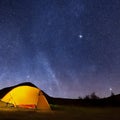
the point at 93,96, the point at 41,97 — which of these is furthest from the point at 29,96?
the point at 93,96

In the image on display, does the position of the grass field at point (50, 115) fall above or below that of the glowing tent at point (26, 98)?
below

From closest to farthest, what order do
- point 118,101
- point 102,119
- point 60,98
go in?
point 102,119 → point 118,101 → point 60,98

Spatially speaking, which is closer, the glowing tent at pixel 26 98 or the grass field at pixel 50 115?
the grass field at pixel 50 115

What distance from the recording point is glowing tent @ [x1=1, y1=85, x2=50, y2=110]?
83.7 ft

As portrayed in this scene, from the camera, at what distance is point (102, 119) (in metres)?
16.6

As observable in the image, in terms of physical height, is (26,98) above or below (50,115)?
above

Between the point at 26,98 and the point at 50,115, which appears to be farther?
the point at 26,98

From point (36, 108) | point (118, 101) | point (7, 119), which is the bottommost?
point (7, 119)

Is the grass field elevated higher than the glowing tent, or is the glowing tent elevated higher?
the glowing tent

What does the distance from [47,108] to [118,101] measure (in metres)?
20.8

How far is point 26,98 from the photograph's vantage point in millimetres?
25734

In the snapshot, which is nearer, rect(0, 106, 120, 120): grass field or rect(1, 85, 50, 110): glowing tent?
rect(0, 106, 120, 120): grass field

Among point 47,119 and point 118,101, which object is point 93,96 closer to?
point 118,101

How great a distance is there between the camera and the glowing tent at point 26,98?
1005 inches
